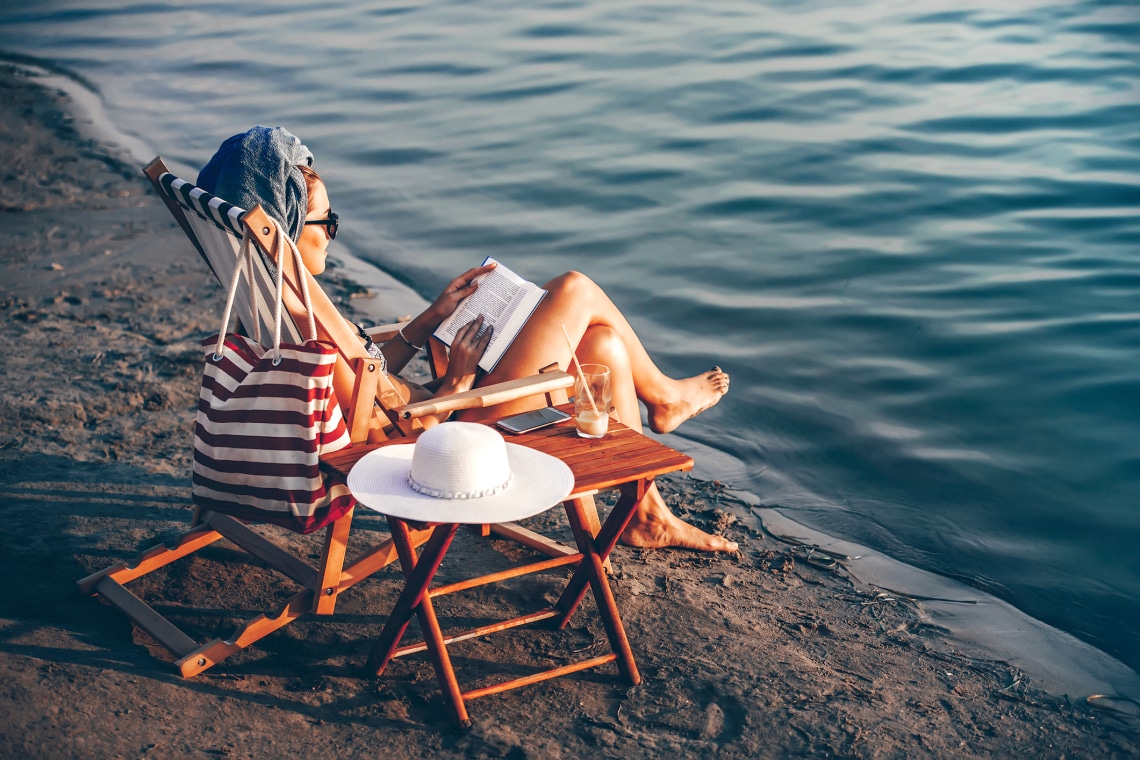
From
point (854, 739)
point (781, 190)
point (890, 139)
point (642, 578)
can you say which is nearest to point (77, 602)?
point (642, 578)

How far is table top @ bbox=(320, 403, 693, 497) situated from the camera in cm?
273

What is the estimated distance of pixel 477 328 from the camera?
346 centimetres

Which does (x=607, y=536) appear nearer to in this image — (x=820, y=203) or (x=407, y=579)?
(x=407, y=579)

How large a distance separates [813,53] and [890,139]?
348 centimetres

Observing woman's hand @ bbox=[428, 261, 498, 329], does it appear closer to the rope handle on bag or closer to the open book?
the open book

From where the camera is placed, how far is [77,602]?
10.3 ft

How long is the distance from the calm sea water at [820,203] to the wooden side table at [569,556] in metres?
1.49

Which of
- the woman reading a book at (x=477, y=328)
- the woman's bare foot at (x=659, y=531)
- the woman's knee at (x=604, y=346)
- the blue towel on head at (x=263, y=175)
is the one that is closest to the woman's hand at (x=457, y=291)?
the woman reading a book at (x=477, y=328)

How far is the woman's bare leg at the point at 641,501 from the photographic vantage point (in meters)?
3.46

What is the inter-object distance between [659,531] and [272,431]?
4.69ft

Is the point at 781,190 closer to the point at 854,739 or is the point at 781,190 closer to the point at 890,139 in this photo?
the point at 890,139

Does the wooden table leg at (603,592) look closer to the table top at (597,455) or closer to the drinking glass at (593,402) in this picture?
the table top at (597,455)

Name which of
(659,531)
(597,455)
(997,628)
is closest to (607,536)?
(597,455)

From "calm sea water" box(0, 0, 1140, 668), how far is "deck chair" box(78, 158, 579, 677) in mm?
1782
